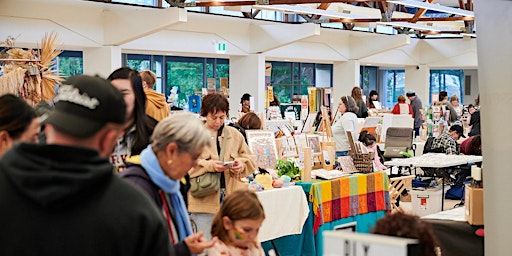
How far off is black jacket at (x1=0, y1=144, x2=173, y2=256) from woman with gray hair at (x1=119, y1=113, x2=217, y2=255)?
81cm

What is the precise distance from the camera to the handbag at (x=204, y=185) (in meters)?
5.52

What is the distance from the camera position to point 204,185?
18.1 feet

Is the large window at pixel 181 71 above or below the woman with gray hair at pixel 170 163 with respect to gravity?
above

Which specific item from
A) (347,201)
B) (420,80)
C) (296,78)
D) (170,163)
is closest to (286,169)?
(347,201)

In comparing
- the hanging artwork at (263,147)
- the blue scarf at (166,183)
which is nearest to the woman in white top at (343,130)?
the hanging artwork at (263,147)

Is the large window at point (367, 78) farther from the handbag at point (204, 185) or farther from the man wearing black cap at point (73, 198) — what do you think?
the man wearing black cap at point (73, 198)

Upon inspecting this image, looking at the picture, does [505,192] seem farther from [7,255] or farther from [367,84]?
[367,84]

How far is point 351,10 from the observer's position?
16.8 metres

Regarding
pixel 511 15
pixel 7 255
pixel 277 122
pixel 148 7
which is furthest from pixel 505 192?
pixel 148 7

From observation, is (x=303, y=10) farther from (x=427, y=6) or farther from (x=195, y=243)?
(x=195, y=243)

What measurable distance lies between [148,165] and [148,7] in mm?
11821

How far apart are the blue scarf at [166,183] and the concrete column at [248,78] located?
14.4 meters

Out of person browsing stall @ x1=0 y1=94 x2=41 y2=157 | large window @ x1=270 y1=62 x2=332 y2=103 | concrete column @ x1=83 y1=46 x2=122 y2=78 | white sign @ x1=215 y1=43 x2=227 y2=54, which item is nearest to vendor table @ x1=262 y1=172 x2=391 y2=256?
person browsing stall @ x1=0 y1=94 x2=41 y2=157

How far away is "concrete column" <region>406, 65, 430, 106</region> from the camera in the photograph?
2481cm
